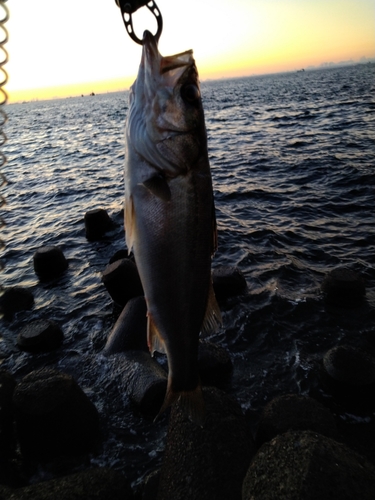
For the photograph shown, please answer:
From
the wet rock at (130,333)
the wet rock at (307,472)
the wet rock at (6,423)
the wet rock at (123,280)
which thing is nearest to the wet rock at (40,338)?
the wet rock at (130,333)

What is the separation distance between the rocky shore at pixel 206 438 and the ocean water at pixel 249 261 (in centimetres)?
45

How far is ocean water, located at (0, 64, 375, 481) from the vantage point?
664cm

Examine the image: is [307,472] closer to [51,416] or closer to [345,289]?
[51,416]

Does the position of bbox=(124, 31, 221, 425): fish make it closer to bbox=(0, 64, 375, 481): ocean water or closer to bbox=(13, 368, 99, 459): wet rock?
bbox=(13, 368, 99, 459): wet rock

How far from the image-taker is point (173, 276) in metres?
3.11

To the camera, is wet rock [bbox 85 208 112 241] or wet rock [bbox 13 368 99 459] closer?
A: wet rock [bbox 13 368 99 459]

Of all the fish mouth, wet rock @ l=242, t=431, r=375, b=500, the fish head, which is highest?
the fish mouth

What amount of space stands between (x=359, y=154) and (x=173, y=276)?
2022cm

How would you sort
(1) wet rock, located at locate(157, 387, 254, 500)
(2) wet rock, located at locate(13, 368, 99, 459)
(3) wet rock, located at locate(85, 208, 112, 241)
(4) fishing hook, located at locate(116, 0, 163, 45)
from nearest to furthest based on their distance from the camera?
(4) fishing hook, located at locate(116, 0, 163, 45)
(1) wet rock, located at locate(157, 387, 254, 500)
(2) wet rock, located at locate(13, 368, 99, 459)
(3) wet rock, located at locate(85, 208, 112, 241)

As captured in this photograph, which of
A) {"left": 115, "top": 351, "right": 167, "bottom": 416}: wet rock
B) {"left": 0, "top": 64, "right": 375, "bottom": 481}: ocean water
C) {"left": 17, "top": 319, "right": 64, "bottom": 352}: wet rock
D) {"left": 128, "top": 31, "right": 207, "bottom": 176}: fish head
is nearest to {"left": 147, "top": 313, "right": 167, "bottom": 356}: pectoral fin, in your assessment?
{"left": 128, "top": 31, "right": 207, "bottom": 176}: fish head

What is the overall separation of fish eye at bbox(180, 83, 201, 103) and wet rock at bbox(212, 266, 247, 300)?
21.7 ft

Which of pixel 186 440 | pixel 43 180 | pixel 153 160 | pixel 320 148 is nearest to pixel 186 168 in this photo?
pixel 153 160

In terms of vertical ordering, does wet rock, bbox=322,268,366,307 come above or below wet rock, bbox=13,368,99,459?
below

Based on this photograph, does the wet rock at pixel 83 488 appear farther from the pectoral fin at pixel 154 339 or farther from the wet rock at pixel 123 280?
the wet rock at pixel 123 280
